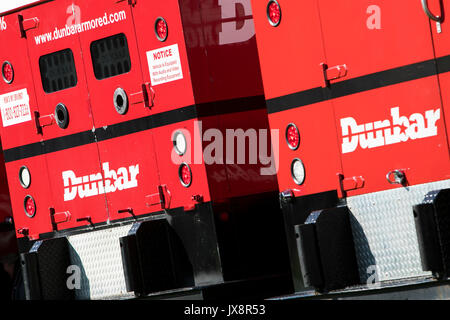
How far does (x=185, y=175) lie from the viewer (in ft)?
25.2

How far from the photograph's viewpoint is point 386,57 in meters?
6.20

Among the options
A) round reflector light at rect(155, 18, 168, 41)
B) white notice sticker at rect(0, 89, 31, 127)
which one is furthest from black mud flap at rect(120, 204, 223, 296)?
white notice sticker at rect(0, 89, 31, 127)

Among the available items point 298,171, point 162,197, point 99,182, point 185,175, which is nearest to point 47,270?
point 99,182

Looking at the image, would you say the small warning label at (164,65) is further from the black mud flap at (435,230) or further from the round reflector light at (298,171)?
the black mud flap at (435,230)

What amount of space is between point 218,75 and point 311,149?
1.22 m

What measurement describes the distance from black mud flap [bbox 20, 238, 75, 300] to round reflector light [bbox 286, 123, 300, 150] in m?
2.62

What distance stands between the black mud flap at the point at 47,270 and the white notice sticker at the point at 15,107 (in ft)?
3.55

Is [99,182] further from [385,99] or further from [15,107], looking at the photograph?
[385,99]

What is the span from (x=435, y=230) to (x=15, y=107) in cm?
444

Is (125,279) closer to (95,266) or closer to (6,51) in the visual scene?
(95,266)

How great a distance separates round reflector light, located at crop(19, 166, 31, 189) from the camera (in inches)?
354
